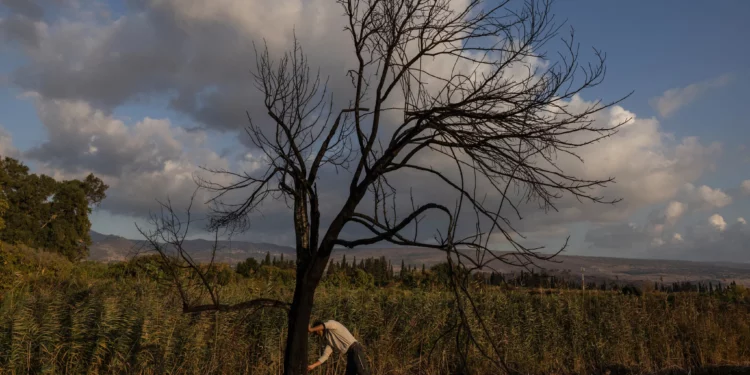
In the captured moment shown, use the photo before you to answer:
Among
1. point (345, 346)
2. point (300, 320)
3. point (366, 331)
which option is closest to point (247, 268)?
point (366, 331)

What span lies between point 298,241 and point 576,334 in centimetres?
1073

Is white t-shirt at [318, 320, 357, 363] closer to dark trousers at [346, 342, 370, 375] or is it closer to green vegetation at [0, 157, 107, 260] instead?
dark trousers at [346, 342, 370, 375]

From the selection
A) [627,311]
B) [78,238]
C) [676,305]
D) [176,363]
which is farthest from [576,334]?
[78,238]

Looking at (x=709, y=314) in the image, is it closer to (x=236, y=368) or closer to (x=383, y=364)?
(x=383, y=364)

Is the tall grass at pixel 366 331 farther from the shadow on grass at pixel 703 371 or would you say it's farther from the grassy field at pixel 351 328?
the shadow on grass at pixel 703 371

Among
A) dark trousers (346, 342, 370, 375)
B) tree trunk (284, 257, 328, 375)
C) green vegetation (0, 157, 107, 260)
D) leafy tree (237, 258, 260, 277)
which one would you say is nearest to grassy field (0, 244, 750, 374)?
dark trousers (346, 342, 370, 375)

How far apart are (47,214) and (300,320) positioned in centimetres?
4425

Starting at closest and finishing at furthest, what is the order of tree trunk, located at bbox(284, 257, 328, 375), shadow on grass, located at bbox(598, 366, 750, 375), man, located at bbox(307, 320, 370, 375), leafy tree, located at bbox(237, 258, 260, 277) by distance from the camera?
tree trunk, located at bbox(284, 257, 328, 375) < man, located at bbox(307, 320, 370, 375) < shadow on grass, located at bbox(598, 366, 750, 375) < leafy tree, located at bbox(237, 258, 260, 277)

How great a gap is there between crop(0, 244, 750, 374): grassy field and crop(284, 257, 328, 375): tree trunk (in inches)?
42.3

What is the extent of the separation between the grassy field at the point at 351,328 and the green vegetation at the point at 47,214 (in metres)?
24.2

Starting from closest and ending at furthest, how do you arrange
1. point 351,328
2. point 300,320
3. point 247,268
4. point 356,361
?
point 300,320 < point 356,361 < point 351,328 < point 247,268

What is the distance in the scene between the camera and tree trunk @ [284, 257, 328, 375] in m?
4.40

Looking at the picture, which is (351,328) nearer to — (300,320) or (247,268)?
Result: (300,320)

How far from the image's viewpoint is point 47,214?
137ft
